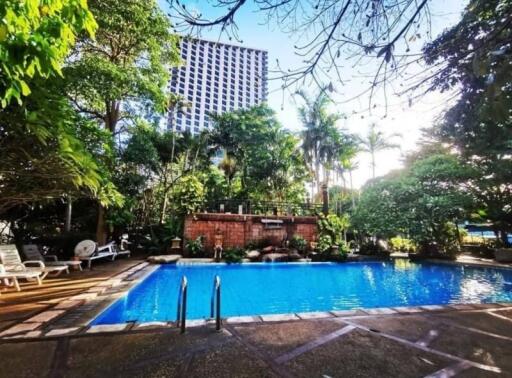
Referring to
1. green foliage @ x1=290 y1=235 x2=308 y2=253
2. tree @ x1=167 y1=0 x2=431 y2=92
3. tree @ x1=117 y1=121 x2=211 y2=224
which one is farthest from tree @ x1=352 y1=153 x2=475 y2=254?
tree @ x1=167 y1=0 x2=431 y2=92

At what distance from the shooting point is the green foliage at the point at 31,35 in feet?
6.57

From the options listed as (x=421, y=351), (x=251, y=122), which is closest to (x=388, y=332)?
(x=421, y=351)

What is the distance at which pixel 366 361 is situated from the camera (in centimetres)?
268

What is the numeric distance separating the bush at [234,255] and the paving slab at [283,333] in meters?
9.54

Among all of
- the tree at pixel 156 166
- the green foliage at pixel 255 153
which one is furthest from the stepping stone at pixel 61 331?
the green foliage at pixel 255 153

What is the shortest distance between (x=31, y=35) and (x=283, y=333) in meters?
3.88

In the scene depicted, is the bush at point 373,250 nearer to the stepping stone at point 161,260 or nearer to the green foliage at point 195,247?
the green foliage at point 195,247

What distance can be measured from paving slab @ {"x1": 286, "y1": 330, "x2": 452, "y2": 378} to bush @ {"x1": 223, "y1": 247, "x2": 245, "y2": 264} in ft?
33.6

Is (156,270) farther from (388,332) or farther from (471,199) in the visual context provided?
(471,199)

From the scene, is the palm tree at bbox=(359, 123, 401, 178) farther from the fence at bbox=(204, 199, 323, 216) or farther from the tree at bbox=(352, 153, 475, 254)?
the fence at bbox=(204, 199, 323, 216)

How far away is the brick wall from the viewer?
1484 centimetres

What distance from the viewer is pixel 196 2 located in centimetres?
227

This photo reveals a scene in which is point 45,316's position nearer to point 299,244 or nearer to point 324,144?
point 299,244

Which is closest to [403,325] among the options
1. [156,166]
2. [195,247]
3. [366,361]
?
[366,361]
